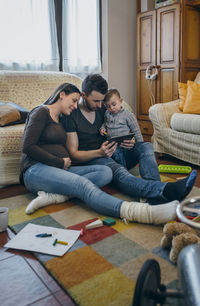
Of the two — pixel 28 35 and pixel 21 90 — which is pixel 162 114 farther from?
pixel 28 35

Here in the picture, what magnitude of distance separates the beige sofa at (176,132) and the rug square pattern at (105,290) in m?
1.77

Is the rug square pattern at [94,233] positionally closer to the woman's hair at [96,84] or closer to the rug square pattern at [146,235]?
the rug square pattern at [146,235]

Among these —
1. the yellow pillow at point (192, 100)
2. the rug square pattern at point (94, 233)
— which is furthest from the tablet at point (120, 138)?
the yellow pillow at point (192, 100)

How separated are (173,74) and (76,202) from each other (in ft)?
8.19

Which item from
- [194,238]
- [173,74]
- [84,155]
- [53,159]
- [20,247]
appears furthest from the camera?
[173,74]

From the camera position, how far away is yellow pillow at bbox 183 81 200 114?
2.92m

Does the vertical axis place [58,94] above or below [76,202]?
above

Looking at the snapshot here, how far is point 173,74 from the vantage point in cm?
380

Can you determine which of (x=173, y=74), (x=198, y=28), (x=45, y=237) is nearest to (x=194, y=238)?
(x=45, y=237)

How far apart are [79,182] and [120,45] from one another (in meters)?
3.15

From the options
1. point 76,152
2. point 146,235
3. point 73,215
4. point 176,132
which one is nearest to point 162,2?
point 176,132

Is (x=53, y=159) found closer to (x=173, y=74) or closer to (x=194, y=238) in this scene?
(x=194, y=238)

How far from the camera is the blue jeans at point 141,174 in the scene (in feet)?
5.73

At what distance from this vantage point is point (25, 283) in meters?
1.15
